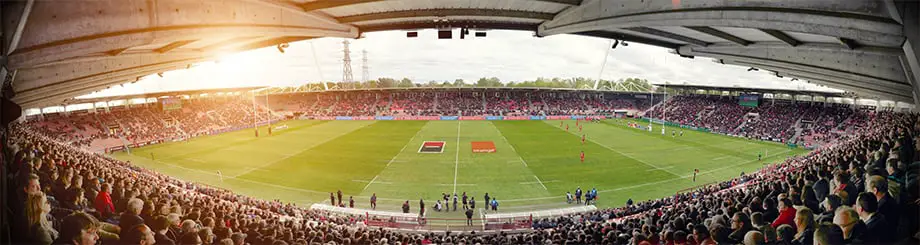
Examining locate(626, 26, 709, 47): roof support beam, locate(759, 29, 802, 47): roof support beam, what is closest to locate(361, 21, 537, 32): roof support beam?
locate(626, 26, 709, 47): roof support beam

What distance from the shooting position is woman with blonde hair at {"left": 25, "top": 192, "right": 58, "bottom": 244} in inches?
179

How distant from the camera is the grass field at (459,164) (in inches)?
788

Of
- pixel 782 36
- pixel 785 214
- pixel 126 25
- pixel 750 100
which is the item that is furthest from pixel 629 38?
pixel 750 100

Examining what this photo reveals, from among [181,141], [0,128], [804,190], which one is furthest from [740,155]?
[181,141]

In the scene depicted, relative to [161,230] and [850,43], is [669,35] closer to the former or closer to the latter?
[850,43]

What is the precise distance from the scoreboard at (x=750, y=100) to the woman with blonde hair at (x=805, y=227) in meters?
57.3

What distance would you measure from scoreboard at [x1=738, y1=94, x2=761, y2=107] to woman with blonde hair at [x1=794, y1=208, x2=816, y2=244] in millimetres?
57337

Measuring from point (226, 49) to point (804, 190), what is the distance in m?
16.5

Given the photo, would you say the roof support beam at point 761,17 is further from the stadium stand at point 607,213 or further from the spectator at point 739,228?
the spectator at point 739,228

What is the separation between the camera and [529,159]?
2783cm

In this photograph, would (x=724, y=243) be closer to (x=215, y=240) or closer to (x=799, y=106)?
(x=215, y=240)

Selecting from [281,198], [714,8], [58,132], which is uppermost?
[714,8]

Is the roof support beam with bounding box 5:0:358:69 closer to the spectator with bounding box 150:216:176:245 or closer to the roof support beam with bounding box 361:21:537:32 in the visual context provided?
the spectator with bounding box 150:216:176:245

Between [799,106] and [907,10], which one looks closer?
[907,10]
